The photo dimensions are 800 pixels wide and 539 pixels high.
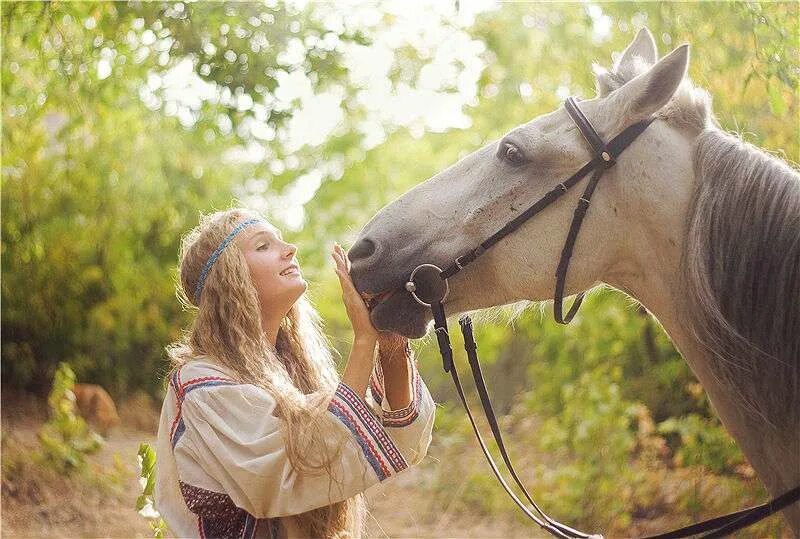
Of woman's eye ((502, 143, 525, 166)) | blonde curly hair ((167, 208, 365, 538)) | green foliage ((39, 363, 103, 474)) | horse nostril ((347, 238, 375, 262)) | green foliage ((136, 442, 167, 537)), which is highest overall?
woman's eye ((502, 143, 525, 166))

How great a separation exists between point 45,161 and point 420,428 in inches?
278

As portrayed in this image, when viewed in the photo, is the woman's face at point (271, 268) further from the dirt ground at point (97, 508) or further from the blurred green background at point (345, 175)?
the dirt ground at point (97, 508)

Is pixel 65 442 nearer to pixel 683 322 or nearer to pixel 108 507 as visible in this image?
pixel 108 507

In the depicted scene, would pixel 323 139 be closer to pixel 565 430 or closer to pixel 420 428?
pixel 565 430

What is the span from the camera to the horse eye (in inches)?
76.9

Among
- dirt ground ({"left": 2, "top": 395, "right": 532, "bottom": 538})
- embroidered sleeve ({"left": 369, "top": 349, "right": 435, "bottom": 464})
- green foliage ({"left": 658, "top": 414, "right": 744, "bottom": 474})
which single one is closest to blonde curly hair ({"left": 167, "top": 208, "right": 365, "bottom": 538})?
embroidered sleeve ({"left": 369, "top": 349, "right": 435, "bottom": 464})

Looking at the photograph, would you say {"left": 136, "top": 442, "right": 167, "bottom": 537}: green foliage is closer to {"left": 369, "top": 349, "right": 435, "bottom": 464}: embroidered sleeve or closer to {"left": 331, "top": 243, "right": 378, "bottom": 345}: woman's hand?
{"left": 369, "top": 349, "right": 435, "bottom": 464}: embroidered sleeve

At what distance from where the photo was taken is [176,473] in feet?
6.53

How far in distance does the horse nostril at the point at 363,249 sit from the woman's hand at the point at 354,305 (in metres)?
0.05

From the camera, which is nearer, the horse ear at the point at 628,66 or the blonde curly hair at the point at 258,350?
the blonde curly hair at the point at 258,350

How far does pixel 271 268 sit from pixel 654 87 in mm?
1082

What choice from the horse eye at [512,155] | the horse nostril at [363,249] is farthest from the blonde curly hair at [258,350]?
the horse eye at [512,155]

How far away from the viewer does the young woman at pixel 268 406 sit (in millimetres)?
1748

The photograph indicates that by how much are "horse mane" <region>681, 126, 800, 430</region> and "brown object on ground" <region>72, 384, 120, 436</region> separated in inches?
268
